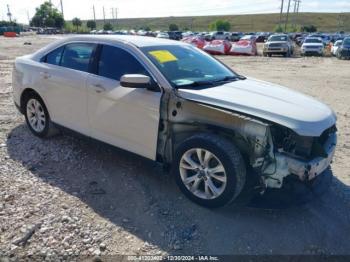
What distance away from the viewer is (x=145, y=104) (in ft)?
12.4

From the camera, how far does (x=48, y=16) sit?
92375mm

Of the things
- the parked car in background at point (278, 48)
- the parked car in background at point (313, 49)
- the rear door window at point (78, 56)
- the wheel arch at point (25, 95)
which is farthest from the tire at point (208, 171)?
the parked car in background at point (313, 49)

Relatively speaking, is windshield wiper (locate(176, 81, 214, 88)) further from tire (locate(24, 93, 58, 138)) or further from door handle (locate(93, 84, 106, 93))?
tire (locate(24, 93, 58, 138))

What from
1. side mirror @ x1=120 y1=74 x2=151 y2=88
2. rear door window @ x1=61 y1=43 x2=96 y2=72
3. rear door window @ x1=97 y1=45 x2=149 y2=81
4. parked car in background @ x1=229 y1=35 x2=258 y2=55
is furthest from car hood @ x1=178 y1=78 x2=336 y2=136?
parked car in background @ x1=229 y1=35 x2=258 y2=55

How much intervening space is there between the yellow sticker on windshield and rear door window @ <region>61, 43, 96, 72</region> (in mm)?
872

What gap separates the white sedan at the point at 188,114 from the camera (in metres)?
3.24

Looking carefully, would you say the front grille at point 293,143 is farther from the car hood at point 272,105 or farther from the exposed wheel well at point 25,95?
the exposed wheel well at point 25,95

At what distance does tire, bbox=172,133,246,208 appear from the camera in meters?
3.29

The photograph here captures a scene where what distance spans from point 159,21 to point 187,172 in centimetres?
16551

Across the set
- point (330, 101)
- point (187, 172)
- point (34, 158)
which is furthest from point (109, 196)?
point (330, 101)

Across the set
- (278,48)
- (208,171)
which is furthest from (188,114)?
(278,48)

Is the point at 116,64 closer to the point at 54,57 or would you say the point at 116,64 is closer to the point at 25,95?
the point at 54,57

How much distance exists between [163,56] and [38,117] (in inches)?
93.9

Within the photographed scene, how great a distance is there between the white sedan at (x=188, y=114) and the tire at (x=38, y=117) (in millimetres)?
227
